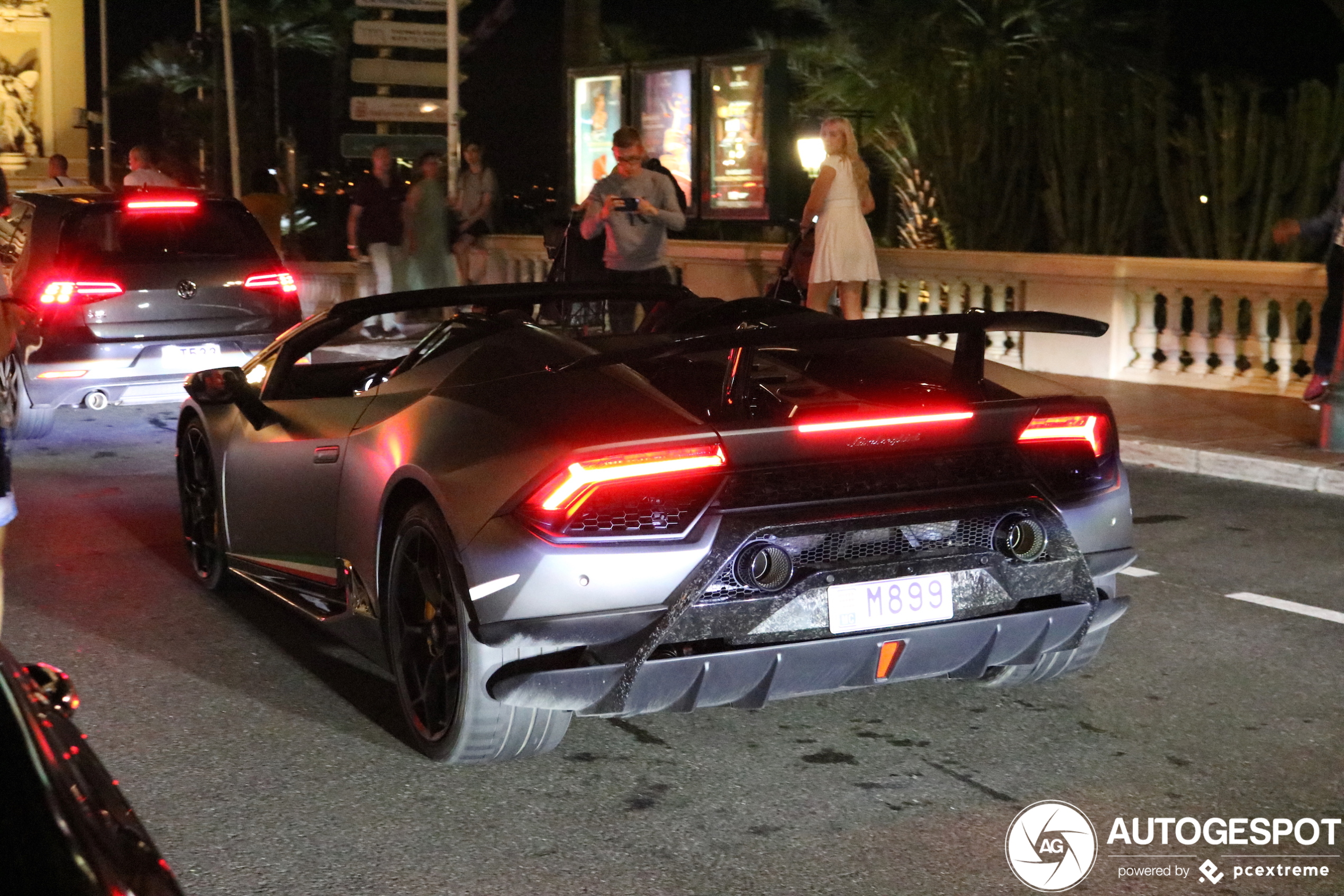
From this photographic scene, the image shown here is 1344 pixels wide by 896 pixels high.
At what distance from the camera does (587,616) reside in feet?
14.8

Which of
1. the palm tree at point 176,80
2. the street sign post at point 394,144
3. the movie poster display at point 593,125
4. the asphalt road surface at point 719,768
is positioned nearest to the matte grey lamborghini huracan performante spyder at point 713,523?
the asphalt road surface at point 719,768

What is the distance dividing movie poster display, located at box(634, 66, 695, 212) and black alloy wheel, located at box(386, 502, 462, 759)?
53.4 feet

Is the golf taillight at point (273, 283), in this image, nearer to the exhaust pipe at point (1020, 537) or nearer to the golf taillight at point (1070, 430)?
the golf taillight at point (1070, 430)

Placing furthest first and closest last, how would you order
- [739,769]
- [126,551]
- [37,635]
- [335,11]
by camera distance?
1. [335,11]
2. [126,551]
3. [37,635]
4. [739,769]

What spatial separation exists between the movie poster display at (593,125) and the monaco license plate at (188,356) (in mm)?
11187

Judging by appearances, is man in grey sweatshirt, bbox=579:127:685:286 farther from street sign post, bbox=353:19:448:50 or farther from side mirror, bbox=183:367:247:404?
street sign post, bbox=353:19:448:50

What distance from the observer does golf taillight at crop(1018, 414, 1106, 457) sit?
4.96 meters

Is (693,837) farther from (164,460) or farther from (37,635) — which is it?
(164,460)

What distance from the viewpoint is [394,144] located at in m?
18.7

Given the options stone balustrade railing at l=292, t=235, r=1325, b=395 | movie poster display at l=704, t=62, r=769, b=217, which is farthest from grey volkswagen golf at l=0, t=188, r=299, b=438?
movie poster display at l=704, t=62, r=769, b=217

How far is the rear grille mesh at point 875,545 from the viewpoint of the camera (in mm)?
4535

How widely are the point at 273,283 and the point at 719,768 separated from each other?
784 cm

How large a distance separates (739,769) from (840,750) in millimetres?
341

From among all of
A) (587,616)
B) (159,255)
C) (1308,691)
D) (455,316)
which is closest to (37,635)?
(455,316)
